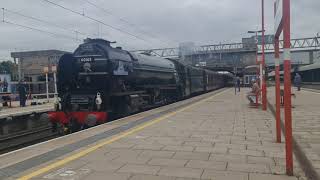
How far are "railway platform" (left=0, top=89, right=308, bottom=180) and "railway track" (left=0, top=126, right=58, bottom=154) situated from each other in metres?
4.00

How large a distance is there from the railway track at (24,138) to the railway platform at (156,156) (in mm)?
4004

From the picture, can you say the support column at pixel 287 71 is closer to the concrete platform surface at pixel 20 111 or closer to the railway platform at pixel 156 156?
the railway platform at pixel 156 156

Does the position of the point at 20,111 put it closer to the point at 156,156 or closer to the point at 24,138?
the point at 24,138

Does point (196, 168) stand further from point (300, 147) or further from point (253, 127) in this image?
point (253, 127)

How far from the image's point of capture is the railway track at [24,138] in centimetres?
1470

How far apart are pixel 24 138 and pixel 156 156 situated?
9.58 meters

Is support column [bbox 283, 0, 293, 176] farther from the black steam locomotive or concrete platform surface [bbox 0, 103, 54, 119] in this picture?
concrete platform surface [bbox 0, 103, 54, 119]

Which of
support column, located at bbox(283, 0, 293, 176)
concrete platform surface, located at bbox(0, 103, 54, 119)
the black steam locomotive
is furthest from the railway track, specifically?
support column, located at bbox(283, 0, 293, 176)

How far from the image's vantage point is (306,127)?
12266 millimetres

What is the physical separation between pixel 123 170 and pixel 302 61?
101994 millimetres

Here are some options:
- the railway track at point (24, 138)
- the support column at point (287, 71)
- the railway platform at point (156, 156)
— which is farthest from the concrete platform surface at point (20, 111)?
the support column at point (287, 71)

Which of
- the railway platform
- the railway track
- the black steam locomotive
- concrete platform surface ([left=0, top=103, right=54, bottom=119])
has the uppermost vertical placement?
the black steam locomotive

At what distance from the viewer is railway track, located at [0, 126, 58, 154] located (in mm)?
14696

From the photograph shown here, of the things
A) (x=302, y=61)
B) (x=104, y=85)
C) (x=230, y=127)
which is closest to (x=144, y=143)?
(x=230, y=127)
